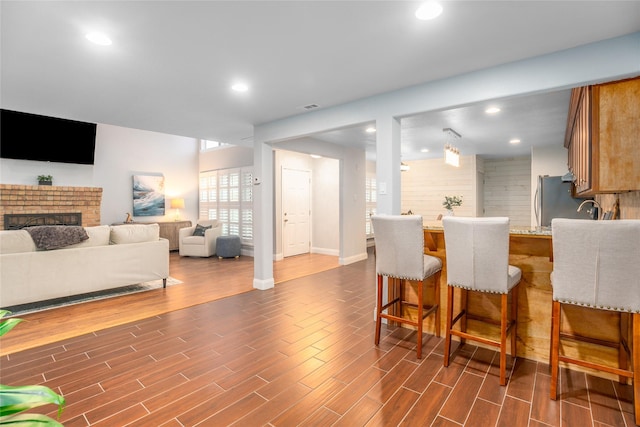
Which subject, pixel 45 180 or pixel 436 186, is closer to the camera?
pixel 45 180

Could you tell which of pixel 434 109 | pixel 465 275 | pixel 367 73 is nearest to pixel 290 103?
pixel 367 73

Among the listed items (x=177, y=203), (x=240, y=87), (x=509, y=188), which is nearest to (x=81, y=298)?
(x=240, y=87)

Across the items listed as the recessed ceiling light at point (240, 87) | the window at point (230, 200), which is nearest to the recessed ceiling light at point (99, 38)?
the recessed ceiling light at point (240, 87)

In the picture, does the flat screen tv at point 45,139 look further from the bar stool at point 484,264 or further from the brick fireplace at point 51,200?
the bar stool at point 484,264

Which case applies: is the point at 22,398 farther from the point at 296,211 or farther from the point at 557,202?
the point at 296,211

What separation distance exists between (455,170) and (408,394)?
6743mm

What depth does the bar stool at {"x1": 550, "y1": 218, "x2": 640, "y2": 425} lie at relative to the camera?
183 cm

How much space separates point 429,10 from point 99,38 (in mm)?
2265

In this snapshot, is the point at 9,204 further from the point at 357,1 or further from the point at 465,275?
the point at 465,275

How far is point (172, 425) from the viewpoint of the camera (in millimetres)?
1827

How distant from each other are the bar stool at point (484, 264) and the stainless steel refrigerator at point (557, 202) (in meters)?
3.34

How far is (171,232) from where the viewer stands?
26.5 feet

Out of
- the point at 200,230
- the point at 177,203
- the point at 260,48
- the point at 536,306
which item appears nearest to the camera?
the point at 260,48

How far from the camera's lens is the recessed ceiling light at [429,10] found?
6.29 feet
